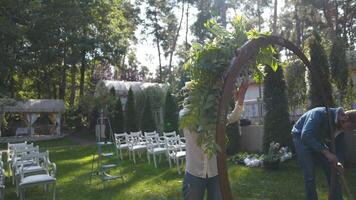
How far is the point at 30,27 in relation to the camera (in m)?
30.2

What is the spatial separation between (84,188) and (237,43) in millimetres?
6604

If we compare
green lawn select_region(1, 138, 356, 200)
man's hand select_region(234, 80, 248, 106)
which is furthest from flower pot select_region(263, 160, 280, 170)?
man's hand select_region(234, 80, 248, 106)

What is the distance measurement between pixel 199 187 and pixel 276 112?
8248 millimetres

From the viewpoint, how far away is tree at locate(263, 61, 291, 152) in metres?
11.4

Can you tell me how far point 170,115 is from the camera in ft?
68.7

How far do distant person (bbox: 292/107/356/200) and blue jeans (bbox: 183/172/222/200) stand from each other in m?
1.62

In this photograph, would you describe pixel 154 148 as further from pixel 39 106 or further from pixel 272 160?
pixel 39 106

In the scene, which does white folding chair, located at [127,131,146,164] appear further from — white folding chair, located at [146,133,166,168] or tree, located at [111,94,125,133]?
tree, located at [111,94,125,133]

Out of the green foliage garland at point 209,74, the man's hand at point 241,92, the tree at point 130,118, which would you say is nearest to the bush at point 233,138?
the man's hand at point 241,92

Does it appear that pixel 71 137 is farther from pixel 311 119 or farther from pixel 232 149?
pixel 311 119

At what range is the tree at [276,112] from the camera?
11.4m

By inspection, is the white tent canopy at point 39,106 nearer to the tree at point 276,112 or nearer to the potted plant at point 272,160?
the tree at point 276,112

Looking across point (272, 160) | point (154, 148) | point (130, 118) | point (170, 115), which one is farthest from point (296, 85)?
point (130, 118)

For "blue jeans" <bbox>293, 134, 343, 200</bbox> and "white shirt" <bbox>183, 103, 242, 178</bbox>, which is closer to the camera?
"white shirt" <bbox>183, 103, 242, 178</bbox>
